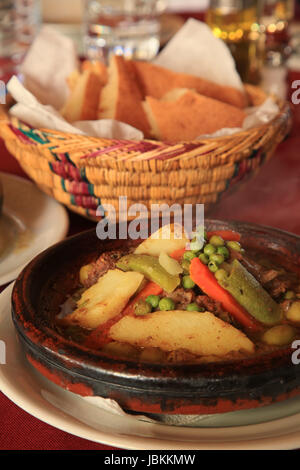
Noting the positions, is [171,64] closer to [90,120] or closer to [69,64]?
[69,64]

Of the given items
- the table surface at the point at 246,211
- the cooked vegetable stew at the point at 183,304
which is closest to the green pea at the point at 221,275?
the cooked vegetable stew at the point at 183,304

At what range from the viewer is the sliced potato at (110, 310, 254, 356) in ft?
3.23

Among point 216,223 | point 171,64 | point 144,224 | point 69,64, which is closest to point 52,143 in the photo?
point 144,224

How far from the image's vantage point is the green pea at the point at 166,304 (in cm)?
104

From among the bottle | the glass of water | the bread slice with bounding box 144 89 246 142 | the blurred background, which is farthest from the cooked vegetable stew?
the glass of water

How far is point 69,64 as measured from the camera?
202 centimetres

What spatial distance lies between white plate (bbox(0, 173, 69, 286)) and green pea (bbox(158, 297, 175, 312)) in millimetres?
475

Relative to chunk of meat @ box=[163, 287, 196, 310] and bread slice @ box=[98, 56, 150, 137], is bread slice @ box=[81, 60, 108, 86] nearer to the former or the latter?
bread slice @ box=[98, 56, 150, 137]

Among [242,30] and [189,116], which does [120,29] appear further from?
[189,116]

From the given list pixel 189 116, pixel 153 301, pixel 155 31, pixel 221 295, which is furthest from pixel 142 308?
pixel 155 31

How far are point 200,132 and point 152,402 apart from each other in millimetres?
900

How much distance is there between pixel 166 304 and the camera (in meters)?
1.04

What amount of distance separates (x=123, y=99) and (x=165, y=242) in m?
0.62

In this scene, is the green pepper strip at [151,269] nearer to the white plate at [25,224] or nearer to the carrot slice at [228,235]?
the carrot slice at [228,235]
